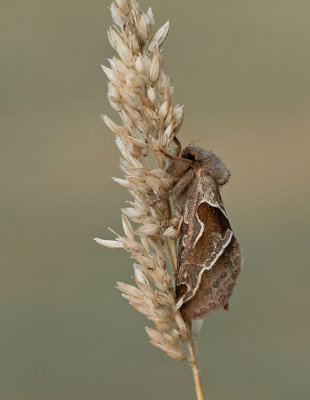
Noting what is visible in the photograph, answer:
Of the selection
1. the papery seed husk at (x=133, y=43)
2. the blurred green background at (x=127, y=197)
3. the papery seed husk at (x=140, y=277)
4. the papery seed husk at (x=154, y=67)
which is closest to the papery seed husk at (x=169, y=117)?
the papery seed husk at (x=154, y=67)

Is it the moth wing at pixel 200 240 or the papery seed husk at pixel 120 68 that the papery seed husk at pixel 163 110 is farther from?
the moth wing at pixel 200 240

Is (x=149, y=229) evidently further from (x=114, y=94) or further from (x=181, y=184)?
(x=114, y=94)

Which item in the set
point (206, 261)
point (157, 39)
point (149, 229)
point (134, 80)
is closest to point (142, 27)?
point (157, 39)

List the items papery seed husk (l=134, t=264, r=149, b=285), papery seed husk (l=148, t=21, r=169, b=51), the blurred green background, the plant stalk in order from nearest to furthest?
the plant stalk < papery seed husk (l=134, t=264, r=149, b=285) < papery seed husk (l=148, t=21, r=169, b=51) < the blurred green background

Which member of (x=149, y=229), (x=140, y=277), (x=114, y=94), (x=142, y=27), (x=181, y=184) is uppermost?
(x=142, y=27)

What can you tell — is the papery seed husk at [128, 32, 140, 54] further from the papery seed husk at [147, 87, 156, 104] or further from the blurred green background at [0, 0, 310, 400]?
the blurred green background at [0, 0, 310, 400]

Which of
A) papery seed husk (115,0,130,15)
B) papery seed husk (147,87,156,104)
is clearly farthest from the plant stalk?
papery seed husk (115,0,130,15)

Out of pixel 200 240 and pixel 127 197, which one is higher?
pixel 127 197
